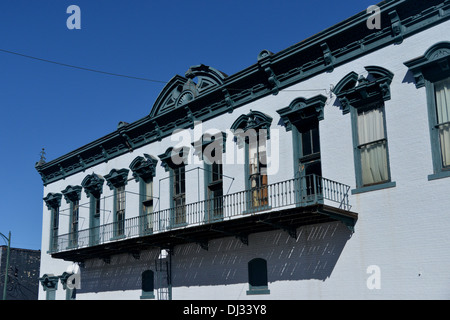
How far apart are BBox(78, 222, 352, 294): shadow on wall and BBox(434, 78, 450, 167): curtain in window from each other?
316cm

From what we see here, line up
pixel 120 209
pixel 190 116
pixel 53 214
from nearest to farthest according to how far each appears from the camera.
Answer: pixel 190 116 → pixel 120 209 → pixel 53 214

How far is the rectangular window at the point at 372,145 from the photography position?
14.2 meters

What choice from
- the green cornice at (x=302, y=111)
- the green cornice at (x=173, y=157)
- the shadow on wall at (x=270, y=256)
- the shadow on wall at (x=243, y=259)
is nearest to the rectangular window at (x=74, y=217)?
the shadow on wall at (x=243, y=259)

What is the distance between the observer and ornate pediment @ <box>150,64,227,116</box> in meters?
19.3

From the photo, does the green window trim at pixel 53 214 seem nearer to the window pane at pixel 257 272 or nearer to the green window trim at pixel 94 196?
the green window trim at pixel 94 196

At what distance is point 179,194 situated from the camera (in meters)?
20.0

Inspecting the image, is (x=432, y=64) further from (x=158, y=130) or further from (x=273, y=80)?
(x=158, y=130)

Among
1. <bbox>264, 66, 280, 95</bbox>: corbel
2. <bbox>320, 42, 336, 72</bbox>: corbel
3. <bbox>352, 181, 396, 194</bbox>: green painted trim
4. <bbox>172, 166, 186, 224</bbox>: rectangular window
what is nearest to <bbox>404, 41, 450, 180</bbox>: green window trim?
<bbox>352, 181, 396, 194</bbox>: green painted trim

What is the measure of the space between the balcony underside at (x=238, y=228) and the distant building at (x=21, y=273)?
512 inches

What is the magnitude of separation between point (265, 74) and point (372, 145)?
14.8 ft

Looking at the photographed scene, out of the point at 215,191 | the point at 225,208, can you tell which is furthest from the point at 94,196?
the point at 225,208
